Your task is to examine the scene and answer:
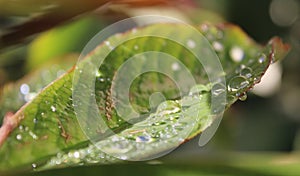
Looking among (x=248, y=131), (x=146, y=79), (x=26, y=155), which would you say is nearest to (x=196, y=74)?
(x=146, y=79)

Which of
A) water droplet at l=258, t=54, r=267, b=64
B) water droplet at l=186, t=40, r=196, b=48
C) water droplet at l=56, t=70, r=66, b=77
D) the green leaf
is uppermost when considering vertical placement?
water droplet at l=56, t=70, r=66, b=77

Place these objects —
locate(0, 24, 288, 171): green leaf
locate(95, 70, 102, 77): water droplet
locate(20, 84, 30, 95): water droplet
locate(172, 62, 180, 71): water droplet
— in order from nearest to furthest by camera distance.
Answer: locate(0, 24, 288, 171): green leaf, locate(95, 70, 102, 77): water droplet, locate(172, 62, 180, 71): water droplet, locate(20, 84, 30, 95): water droplet

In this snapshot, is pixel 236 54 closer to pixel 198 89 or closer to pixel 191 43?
pixel 191 43

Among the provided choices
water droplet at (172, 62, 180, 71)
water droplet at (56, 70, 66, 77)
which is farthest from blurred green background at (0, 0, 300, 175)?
water droplet at (172, 62, 180, 71)

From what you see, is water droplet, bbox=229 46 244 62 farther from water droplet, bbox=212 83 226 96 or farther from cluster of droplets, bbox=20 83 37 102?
cluster of droplets, bbox=20 83 37 102

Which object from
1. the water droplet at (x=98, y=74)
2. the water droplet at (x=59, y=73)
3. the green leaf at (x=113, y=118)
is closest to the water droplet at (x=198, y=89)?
the green leaf at (x=113, y=118)

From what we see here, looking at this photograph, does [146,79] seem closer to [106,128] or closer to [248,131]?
[106,128]

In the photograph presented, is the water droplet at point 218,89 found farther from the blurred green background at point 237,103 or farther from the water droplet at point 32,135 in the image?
the water droplet at point 32,135
